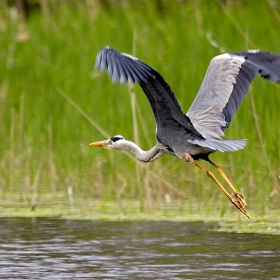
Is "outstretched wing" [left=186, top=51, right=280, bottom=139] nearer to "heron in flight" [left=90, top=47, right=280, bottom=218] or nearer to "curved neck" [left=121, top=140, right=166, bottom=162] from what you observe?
"heron in flight" [left=90, top=47, right=280, bottom=218]

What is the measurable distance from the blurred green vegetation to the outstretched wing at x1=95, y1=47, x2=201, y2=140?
33.9 inches

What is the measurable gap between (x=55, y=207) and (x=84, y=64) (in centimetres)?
264

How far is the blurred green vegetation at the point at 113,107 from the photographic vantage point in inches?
269

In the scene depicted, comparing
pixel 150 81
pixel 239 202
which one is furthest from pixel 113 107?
pixel 150 81

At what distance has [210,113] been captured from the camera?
6.23 meters

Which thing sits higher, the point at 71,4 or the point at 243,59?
the point at 71,4

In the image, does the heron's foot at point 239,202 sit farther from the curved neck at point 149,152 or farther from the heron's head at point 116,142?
the heron's head at point 116,142

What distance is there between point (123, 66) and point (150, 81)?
344 millimetres

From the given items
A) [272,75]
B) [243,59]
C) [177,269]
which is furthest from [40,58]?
[177,269]

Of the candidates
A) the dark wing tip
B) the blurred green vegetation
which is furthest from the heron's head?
the dark wing tip

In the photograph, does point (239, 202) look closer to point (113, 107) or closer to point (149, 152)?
point (149, 152)

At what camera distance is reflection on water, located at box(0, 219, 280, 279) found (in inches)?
191

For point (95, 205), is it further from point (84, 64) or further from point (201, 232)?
point (84, 64)

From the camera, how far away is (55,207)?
22.1 feet
